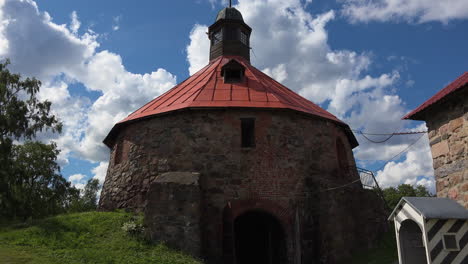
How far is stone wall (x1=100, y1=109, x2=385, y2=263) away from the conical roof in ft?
1.02

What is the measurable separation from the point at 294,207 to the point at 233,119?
3.80 m

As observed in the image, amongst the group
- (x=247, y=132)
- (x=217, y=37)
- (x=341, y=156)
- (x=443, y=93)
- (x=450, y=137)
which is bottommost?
(x=450, y=137)

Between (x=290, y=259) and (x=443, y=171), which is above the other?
(x=443, y=171)

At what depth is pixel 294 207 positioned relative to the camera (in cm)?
1270

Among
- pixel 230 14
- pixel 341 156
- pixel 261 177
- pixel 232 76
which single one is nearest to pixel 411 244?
pixel 261 177

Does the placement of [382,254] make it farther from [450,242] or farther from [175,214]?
[175,214]

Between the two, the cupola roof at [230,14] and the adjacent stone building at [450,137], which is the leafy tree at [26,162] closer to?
the cupola roof at [230,14]

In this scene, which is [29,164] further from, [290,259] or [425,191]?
[425,191]

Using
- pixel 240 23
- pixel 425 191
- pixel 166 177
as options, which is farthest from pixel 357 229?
pixel 425 191

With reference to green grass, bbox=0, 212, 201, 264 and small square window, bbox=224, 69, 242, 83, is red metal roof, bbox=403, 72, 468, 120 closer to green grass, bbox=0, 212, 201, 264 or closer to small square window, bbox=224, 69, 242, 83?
green grass, bbox=0, 212, 201, 264

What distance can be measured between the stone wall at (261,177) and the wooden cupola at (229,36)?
710 cm

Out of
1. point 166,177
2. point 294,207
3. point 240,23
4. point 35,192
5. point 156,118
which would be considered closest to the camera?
point 166,177

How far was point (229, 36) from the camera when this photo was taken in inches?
789

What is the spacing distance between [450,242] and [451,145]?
6.01 feet
